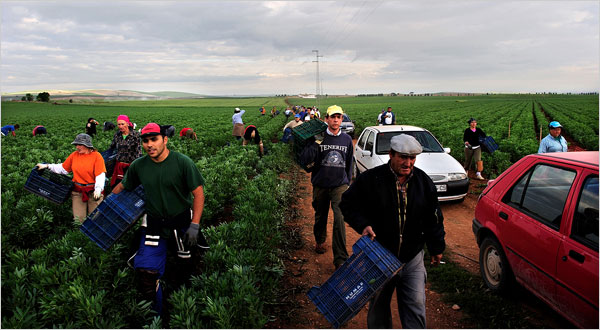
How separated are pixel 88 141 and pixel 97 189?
786mm

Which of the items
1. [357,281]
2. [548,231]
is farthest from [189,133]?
[548,231]

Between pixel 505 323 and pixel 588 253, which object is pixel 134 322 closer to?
pixel 505 323

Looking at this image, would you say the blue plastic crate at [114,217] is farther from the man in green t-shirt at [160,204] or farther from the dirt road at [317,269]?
the dirt road at [317,269]

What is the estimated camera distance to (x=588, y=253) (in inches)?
108

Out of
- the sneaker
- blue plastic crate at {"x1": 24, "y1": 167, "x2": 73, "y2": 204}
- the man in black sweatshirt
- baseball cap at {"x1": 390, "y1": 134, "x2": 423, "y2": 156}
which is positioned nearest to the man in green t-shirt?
the man in black sweatshirt

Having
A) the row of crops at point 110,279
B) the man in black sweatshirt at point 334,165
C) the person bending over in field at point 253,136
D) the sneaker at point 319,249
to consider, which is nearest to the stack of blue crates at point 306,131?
the man in black sweatshirt at point 334,165

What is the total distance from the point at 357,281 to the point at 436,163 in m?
5.89

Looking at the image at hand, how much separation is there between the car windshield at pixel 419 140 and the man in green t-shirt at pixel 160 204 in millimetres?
6085

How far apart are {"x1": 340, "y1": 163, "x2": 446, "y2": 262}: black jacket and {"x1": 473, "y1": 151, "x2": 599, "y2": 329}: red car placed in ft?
3.78

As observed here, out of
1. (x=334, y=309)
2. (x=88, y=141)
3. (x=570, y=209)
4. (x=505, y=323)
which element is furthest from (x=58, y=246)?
(x=570, y=209)

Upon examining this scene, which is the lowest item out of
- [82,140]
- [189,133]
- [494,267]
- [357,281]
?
[494,267]

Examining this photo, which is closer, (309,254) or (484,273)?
(484,273)

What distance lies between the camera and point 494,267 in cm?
423

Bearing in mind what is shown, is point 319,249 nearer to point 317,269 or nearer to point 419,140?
point 317,269
